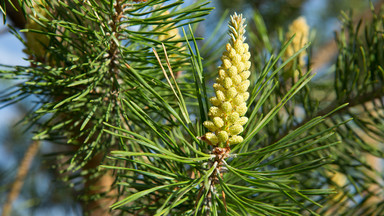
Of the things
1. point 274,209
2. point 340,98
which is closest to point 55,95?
point 274,209

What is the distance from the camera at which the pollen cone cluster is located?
38 centimetres

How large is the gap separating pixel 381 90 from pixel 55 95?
560 mm

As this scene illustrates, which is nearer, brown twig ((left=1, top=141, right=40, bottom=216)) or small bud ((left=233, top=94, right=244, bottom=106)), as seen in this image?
small bud ((left=233, top=94, right=244, bottom=106))

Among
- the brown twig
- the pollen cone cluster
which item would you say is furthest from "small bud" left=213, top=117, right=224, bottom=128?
the brown twig

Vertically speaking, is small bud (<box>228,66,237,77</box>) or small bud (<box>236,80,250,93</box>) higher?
small bud (<box>228,66,237,77</box>)

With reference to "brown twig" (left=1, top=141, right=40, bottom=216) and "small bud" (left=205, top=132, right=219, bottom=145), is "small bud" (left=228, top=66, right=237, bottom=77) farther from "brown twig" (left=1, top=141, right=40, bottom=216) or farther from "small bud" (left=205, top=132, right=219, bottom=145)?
"brown twig" (left=1, top=141, right=40, bottom=216)

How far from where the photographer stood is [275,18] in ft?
4.78

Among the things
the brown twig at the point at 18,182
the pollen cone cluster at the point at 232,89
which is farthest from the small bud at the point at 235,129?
the brown twig at the point at 18,182

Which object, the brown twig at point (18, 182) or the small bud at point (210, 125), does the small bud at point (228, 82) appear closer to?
the small bud at point (210, 125)

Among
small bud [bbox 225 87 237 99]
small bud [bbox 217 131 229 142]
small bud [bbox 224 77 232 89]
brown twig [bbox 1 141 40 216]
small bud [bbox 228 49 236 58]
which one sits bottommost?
small bud [bbox 217 131 229 142]

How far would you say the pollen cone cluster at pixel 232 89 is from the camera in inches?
15.0

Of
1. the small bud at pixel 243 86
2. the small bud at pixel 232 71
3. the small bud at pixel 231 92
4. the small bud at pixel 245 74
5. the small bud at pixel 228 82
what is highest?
the small bud at pixel 232 71

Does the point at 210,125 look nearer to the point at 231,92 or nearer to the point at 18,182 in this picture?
the point at 231,92

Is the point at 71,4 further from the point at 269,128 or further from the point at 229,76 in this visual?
the point at 269,128
